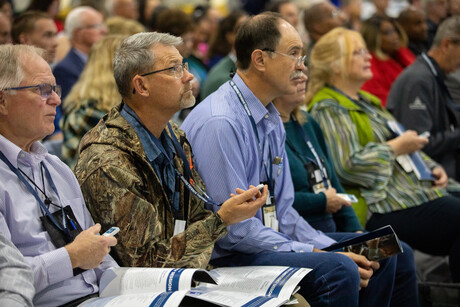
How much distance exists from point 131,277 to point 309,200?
4.57ft

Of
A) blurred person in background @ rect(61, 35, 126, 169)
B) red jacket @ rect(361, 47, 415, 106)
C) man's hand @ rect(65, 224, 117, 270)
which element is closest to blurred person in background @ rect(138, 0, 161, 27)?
red jacket @ rect(361, 47, 415, 106)

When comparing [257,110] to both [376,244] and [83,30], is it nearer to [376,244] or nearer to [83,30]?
[376,244]

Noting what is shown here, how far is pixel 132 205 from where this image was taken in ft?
7.56

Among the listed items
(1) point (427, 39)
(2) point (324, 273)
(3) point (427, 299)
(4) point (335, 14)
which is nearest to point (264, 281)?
(2) point (324, 273)

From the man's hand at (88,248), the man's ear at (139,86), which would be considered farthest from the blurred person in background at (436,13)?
the man's hand at (88,248)

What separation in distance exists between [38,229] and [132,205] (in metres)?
0.33

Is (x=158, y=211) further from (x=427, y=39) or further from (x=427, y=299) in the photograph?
(x=427, y=39)

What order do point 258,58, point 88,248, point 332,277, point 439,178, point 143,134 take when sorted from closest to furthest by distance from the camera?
1. point 88,248
2. point 143,134
3. point 332,277
4. point 258,58
5. point 439,178

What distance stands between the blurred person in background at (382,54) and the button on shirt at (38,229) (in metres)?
4.30

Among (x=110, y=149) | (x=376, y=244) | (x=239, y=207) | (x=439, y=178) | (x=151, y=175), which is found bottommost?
(x=439, y=178)

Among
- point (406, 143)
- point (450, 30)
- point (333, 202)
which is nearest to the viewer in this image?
point (333, 202)

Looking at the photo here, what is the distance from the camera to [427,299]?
373cm

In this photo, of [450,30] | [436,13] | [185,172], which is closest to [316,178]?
[185,172]

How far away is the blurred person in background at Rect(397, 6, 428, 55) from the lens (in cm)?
732
